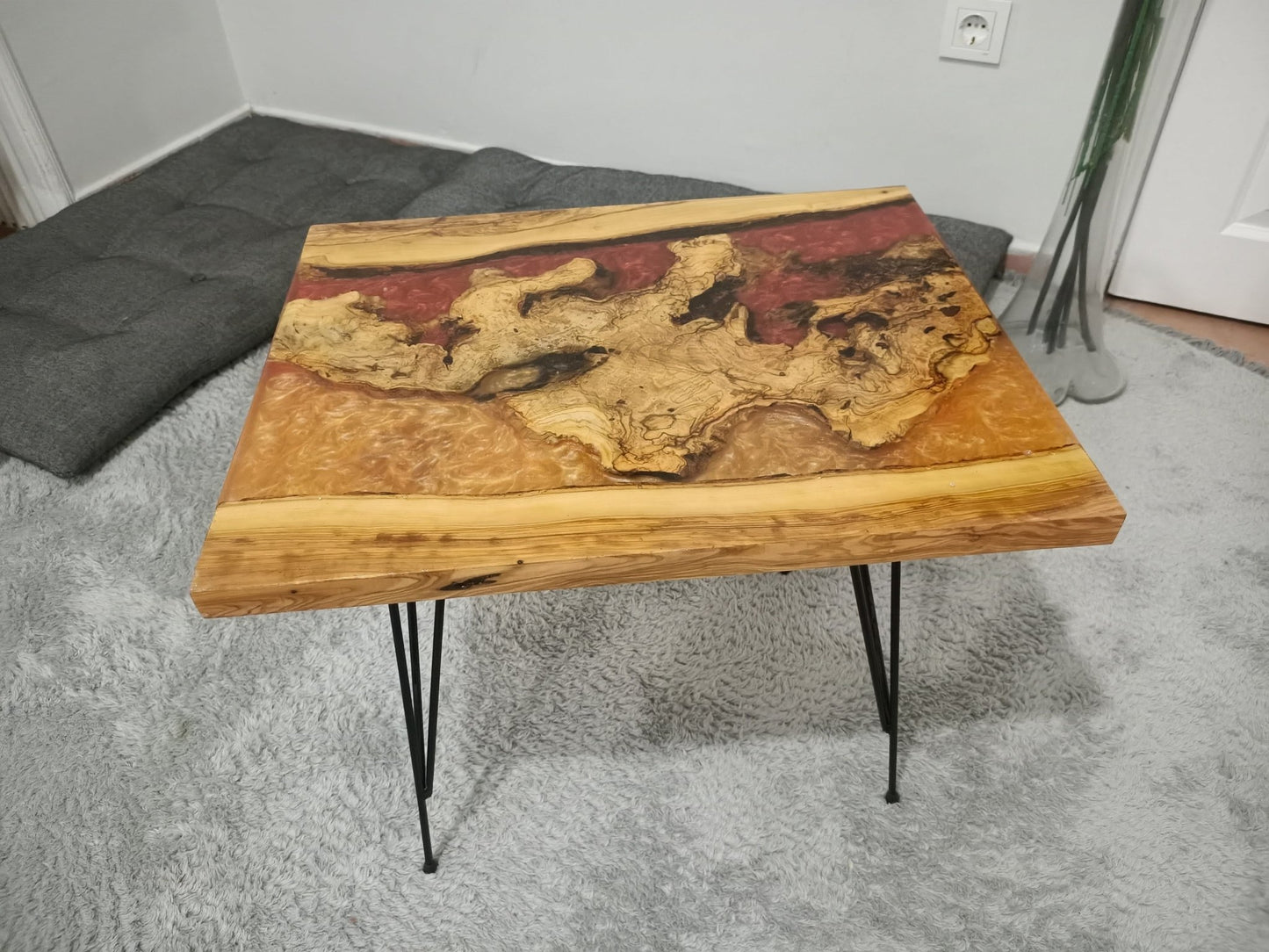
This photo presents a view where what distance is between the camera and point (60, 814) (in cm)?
110

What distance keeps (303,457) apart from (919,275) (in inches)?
27.5

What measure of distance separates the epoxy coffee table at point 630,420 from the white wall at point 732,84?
0.60 meters

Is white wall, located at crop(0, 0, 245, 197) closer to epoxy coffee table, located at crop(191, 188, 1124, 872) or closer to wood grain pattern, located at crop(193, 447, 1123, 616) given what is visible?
epoxy coffee table, located at crop(191, 188, 1124, 872)

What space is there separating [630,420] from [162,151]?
6.10ft

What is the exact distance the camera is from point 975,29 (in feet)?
5.32

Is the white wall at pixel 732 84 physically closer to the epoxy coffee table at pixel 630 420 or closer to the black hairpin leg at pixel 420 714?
the epoxy coffee table at pixel 630 420

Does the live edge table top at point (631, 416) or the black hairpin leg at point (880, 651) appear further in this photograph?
the black hairpin leg at point (880, 651)

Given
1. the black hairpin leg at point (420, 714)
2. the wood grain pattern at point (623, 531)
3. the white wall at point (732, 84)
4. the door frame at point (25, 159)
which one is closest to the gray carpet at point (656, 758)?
the black hairpin leg at point (420, 714)

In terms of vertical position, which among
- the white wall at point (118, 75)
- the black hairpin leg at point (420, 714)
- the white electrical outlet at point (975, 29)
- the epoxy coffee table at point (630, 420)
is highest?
the white electrical outlet at point (975, 29)

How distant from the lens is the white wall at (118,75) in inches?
74.4

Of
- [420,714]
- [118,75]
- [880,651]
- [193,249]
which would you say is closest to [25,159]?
[118,75]

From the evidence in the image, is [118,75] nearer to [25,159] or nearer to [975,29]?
[25,159]

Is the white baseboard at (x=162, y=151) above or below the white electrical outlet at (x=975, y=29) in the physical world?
below

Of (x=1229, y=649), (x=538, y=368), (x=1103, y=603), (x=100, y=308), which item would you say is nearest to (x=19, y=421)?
(x=100, y=308)
